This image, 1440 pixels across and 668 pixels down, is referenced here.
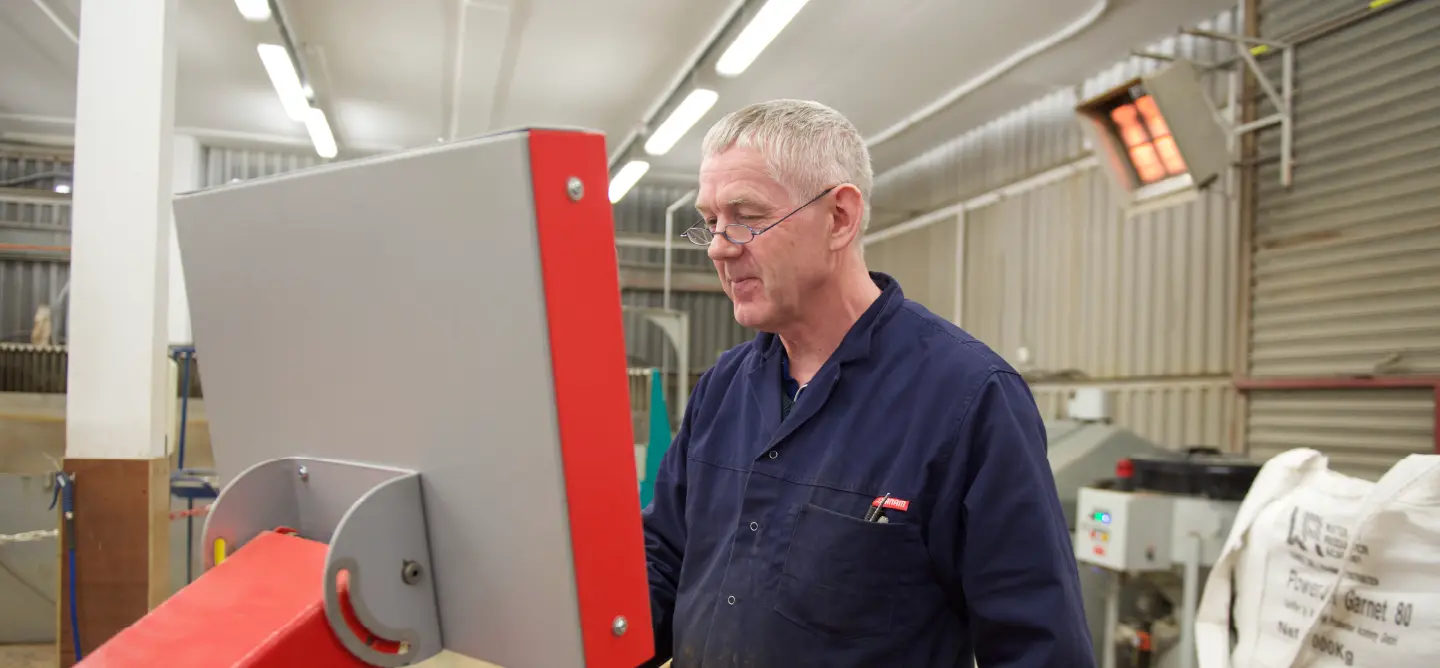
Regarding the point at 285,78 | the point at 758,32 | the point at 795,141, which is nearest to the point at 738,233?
the point at 795,141

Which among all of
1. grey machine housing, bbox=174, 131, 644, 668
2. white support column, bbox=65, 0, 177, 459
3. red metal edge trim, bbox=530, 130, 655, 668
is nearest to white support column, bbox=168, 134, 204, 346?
white support column, bbox=65, 0, 177, 459

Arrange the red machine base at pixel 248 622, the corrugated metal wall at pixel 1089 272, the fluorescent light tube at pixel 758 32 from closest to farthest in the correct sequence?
the red machine base at pixel 248 622
the fluorescent light tube at pixel 758 32
the corrugated metal wall at pixel 1089 272

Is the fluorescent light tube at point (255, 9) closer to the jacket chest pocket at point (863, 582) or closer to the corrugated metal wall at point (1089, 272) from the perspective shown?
the jacket chest pocket at point (863, 582)

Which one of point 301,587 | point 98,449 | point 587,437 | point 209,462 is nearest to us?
point 587,437

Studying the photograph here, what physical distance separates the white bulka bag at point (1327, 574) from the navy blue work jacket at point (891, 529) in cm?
171

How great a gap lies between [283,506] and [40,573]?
17.9 feet

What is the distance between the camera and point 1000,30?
5293mm

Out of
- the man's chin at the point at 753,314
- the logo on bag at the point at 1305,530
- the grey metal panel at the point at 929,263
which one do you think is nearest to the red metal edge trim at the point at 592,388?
the man's chin at the point at 753,314

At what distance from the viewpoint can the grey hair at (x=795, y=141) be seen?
1196mm

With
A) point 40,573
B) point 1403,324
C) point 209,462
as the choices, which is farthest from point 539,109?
point 1403,324

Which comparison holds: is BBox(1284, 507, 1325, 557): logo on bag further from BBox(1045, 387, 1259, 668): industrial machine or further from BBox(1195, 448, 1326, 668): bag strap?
BBox(1045, 387, 1259, 668): industrial machine

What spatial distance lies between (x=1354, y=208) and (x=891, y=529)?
3.91 m

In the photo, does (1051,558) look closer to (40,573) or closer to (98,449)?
(98,449)

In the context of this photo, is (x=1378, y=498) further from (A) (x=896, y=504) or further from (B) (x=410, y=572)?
(B) (x=410, y=572)
